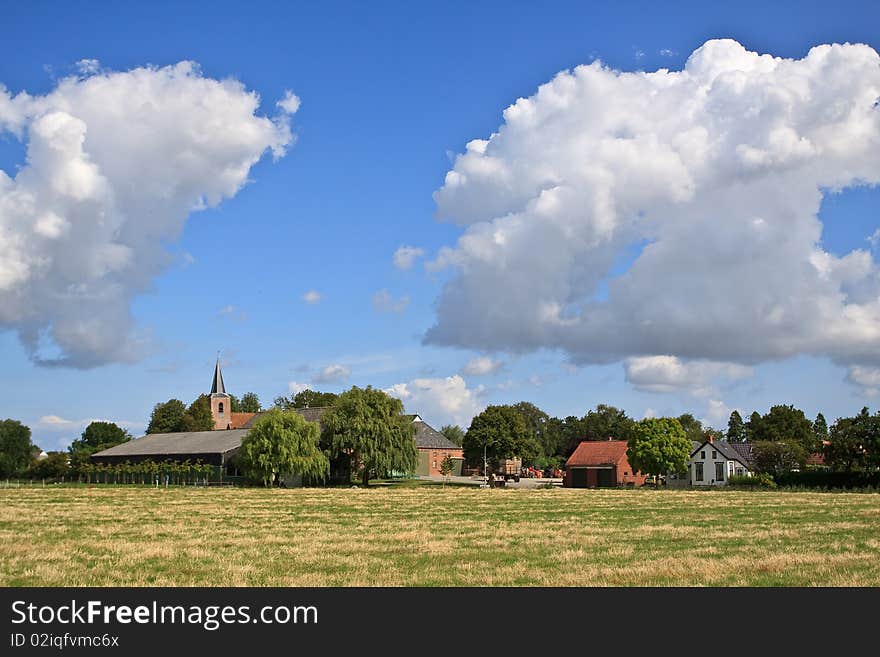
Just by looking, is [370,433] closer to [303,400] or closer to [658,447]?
[658,447]

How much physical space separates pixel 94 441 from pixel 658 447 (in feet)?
378

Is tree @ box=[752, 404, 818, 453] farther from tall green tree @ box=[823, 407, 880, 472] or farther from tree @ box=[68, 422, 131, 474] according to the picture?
tree @ box=[68, 422, 131, 474]

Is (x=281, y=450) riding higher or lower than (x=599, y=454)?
higher

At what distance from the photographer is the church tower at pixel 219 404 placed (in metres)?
147

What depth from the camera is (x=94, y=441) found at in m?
163

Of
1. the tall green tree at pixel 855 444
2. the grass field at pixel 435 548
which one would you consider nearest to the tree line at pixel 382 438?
the tall green tree at pixel 855 444

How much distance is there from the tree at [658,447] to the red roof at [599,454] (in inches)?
420

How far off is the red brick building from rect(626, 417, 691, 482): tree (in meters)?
9.18

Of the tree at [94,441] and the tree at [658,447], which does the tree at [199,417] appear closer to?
the tree at [94,441]

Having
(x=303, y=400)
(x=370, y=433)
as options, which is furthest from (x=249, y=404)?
(x=370, y=433)

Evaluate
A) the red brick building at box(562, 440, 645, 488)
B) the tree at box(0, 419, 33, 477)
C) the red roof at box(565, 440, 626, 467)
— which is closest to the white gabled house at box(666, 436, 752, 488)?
the red brick building at box(562, 440, 645, 488)

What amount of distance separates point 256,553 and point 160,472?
7402 cm
